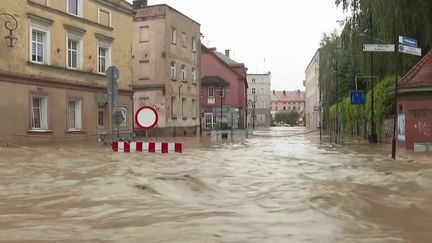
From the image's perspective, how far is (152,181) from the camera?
12375 mm

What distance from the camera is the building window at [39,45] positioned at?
1105 inches

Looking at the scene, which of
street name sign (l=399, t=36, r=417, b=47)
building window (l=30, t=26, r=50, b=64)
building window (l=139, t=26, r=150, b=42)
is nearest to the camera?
street name sign (l=399, t=36, r=417, b=47)

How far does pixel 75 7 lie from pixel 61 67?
4087 mm

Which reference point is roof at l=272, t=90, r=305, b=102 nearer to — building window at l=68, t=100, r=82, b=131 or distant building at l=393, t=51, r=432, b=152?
building window at l=68, t=100, r=82, b=131

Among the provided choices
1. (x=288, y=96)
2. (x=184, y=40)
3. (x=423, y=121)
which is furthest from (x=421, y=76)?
(x=288, y=96)

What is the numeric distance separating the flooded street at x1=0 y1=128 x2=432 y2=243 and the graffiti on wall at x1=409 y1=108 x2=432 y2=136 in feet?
33.0

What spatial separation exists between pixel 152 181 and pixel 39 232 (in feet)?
16.2

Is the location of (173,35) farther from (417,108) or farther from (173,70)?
(417,108)

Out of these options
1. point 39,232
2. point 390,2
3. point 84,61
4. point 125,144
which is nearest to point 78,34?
point 84,61

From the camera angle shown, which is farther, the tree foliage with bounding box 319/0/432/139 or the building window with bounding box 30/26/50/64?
the tree foliage with bounding box 319/0/432/139

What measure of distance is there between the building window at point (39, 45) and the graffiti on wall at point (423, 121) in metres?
19.1

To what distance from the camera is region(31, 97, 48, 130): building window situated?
28.5 meters

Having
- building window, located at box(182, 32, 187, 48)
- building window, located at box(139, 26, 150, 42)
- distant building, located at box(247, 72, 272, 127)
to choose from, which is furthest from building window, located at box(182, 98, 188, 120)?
distant building, located at box(247, 72, 272, 127)

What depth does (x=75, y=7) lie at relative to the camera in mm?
31844
